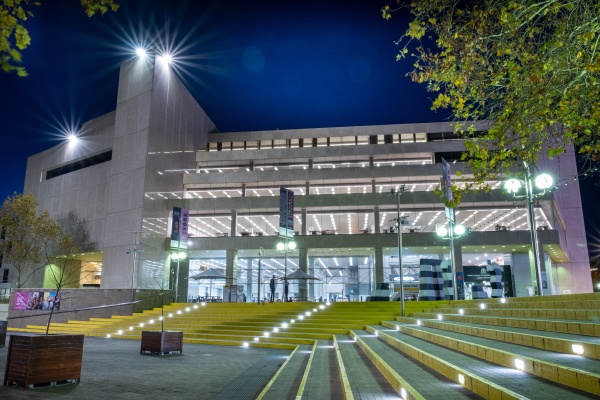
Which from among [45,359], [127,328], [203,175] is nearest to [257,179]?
[203,175]

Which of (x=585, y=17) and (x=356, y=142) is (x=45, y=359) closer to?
(x=585, y=17)

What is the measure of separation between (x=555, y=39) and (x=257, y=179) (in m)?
37.8

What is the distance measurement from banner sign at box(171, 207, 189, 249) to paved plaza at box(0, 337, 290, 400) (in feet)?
62.8

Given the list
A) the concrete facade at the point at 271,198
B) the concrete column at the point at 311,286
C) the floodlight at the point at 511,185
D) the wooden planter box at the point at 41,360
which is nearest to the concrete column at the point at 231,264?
the concrete facade at the point at 271,198

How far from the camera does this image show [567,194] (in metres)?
44.4

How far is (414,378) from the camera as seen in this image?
20.6ft

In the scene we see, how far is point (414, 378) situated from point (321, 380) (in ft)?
7.39

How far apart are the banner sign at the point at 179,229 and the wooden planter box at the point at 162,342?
20.0 metres

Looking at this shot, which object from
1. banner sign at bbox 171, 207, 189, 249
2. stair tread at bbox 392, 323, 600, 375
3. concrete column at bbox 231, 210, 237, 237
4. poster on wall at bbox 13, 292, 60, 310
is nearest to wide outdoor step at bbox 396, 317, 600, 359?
stair tread at bbox 392, 323, 600, 375

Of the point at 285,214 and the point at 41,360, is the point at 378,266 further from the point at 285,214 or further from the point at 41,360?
the point at 41,360

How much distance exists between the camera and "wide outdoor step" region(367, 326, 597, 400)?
434 centimetres

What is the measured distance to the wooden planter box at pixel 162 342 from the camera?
44.9 feet

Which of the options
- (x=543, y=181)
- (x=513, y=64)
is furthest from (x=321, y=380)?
(x=543, y=181)

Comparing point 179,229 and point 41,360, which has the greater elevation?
point 179,229
